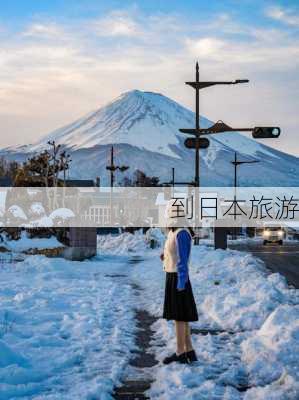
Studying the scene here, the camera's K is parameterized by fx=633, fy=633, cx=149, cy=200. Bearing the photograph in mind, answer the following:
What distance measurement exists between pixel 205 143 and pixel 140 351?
651 inches

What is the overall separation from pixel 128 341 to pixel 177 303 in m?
1.32

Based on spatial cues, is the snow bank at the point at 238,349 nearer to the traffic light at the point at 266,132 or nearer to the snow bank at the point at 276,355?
the snow bank at the point at 276,355

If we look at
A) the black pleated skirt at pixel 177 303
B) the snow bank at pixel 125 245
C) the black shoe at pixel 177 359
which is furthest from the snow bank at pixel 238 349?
the snow bank at pixel 125 245

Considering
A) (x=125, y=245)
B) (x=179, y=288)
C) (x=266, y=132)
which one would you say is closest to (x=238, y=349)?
(x=179, y=288)

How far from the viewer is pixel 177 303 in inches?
294

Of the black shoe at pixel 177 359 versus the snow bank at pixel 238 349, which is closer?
the snow bank at pixel 238 349

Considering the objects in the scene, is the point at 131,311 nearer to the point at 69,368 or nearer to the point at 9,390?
the point at 69,368

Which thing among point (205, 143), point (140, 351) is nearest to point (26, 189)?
point (205, 143)

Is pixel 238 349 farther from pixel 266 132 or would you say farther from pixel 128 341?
pixel 266 132

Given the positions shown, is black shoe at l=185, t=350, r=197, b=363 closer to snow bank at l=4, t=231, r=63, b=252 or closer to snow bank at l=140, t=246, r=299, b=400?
snow bank at l=140, t=246, r=299, b=400

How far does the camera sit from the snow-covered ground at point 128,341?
20.1 feet

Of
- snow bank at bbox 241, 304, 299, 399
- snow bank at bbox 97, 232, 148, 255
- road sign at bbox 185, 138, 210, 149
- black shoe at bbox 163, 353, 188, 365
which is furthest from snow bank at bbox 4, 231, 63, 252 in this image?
black shoe at bbox 163, 353, 188, 365

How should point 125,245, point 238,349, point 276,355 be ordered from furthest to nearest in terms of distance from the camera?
point 125,245 → point 238,349 → point 276,355

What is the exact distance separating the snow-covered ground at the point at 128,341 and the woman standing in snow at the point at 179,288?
37cm
